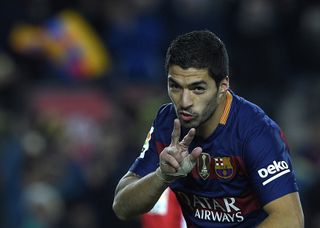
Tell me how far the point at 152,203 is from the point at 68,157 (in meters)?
5.54

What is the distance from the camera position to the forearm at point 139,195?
18.2 feet

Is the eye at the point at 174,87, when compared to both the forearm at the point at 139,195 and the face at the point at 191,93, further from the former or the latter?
the forearm at the point at 139,195

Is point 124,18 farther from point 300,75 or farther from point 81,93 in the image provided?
point 300,75

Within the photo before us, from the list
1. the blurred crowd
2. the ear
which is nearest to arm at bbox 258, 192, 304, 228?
the ear

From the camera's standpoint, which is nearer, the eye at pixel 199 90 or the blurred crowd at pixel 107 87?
the eye at pixel 199 90

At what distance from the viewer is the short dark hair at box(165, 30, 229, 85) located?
5.43m

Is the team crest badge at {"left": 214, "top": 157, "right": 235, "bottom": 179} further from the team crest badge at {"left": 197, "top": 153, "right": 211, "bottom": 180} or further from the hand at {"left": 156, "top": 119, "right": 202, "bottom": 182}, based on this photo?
the hand at {"left": 156, "top": 119, "right": 202, "bottom": 182}

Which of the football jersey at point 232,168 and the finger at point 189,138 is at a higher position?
the finger at point 189,138

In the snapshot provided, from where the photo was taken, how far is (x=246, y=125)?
5.55 m

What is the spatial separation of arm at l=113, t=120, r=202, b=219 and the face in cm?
9

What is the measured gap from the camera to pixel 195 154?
5344 millimetres

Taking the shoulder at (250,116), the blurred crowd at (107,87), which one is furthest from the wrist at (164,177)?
the blurred crowd at (107,87)

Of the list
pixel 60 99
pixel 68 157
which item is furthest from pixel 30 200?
pixel 60 99

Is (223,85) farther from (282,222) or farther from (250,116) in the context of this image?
(282,222)
